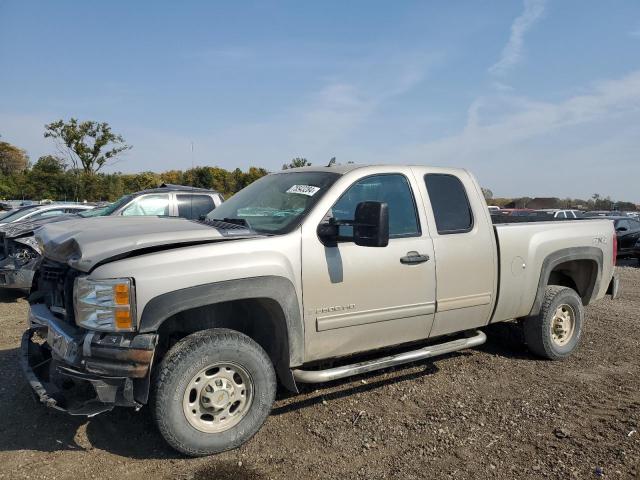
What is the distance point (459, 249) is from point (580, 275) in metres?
2.29

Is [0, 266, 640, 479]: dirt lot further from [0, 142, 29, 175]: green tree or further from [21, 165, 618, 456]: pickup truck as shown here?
[0, 142, 29, 175]: green tree

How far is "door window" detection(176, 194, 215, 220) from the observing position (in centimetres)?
948

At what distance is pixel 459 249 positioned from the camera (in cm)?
427

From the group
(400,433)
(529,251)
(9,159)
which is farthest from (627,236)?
(9,159)

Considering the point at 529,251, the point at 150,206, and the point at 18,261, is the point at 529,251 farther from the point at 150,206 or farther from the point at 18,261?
the point at 18,261

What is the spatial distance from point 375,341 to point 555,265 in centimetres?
236

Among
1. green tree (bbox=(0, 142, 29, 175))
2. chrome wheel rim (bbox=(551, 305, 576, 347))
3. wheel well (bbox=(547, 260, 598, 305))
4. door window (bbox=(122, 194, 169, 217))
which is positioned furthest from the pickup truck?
green tree (bbox=(0, 142, 29, 175))

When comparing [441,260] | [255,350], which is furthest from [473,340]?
[255,350]

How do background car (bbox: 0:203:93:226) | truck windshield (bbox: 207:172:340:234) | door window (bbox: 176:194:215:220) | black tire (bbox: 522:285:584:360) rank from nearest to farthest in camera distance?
truck windshield (bbox: 207:172:340:234) → black tire (bbox: 522:285:584:360) → door window (bbox: 176:194:215:220) → background car (bbox: 0:203:93:226)

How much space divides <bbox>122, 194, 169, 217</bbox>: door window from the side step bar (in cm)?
637

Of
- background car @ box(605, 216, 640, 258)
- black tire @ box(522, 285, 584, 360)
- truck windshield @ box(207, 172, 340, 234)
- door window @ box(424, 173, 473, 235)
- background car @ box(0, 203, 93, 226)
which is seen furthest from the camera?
background car @ box(605, 216, 640, 258)

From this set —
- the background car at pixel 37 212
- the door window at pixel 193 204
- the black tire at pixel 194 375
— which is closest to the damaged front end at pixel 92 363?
the black tire at pixel 194 375

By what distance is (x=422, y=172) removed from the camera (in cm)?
437

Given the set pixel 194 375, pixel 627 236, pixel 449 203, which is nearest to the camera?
pixel 194 375
